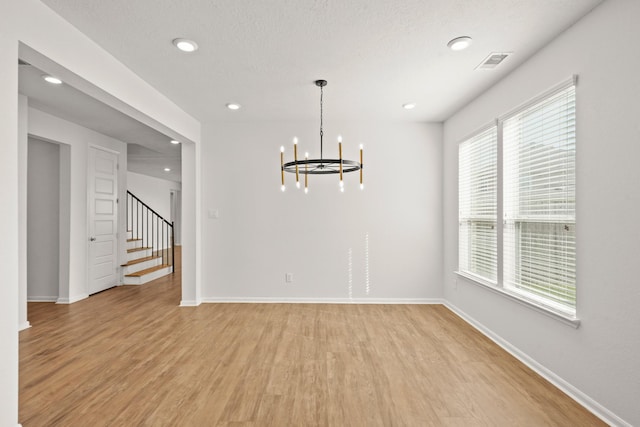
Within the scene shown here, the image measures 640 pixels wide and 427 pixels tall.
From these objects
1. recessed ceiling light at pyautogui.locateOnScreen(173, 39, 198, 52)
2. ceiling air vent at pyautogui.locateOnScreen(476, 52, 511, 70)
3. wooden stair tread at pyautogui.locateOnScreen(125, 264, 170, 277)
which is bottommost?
wooden stair tread at pyautogui.locateOnScreen(125, 264, 170, 277)

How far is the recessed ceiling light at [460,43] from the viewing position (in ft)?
8.10

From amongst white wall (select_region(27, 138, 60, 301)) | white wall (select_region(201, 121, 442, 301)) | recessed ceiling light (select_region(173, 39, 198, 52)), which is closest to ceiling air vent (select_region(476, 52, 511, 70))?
white wall (select_region(201, 121, 442, 301))

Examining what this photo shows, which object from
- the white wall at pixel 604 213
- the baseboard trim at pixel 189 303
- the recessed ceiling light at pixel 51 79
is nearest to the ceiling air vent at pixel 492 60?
the white wall at pixel 604 213

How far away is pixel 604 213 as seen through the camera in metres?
2.05

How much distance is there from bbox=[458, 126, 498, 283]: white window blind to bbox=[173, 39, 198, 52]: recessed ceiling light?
302cm

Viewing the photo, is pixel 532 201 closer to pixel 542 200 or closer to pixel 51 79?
pixel 542 200

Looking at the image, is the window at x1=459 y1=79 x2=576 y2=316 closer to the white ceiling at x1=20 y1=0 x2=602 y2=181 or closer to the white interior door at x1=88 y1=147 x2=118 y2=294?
the white ceiling at x1=20 y1=0 x2=602 y2=181

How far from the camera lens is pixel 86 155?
16.6 ft

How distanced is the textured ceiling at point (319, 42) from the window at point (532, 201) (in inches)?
23.5

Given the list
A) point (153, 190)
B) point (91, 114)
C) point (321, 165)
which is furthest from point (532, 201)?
point (153, 190)

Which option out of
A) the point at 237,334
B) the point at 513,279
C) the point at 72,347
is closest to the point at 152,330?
the point at 72,347

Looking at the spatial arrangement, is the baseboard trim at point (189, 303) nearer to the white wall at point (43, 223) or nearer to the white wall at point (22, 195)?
the white wall at point (22, 195)

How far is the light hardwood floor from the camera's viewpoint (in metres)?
2.09

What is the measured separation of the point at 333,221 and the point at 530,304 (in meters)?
2.69
